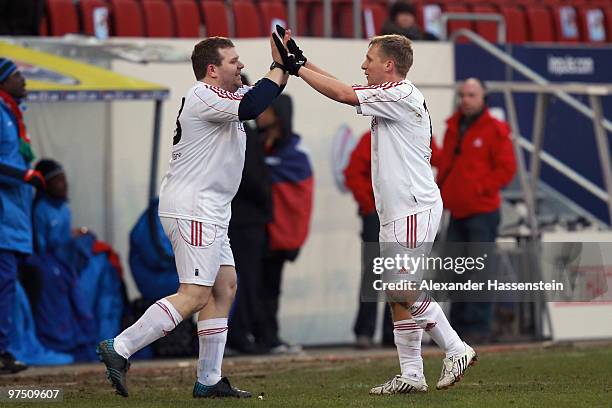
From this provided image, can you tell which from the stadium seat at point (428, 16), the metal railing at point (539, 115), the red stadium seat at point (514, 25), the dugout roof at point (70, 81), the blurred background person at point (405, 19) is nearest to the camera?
the dugout roof at point (70, 81)

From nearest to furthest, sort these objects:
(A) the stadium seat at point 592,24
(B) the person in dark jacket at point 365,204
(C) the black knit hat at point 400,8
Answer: (B) the person in dark jacket at point 365,204 < (C) the black knit hat at point 400,8 < (A) the stadium seat at point 592,24

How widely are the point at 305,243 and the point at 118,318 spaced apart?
212 centimetres

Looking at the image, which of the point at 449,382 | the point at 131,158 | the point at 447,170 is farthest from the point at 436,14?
the point at 449,382

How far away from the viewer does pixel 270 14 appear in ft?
54.0

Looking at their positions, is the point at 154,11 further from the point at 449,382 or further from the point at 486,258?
the point at 449,382

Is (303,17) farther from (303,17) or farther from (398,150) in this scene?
(398,150)

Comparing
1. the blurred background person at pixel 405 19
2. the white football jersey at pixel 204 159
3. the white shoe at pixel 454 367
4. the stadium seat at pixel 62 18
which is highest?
the stadium seat at pixel 62 18

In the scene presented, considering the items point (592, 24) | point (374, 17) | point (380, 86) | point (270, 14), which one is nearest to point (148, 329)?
point (380, 86)

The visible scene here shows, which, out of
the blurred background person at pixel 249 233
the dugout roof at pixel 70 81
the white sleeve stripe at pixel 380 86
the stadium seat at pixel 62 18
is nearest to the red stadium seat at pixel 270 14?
the stadium seat at pixel 62 18

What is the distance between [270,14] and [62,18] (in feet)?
8.18

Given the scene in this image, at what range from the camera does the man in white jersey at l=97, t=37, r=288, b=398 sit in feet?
26.5

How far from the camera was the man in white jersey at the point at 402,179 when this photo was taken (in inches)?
318

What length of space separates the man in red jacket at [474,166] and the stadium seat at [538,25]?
5.67 m

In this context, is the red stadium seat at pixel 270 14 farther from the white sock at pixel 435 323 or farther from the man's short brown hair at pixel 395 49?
the white sock at pixel 435 323
